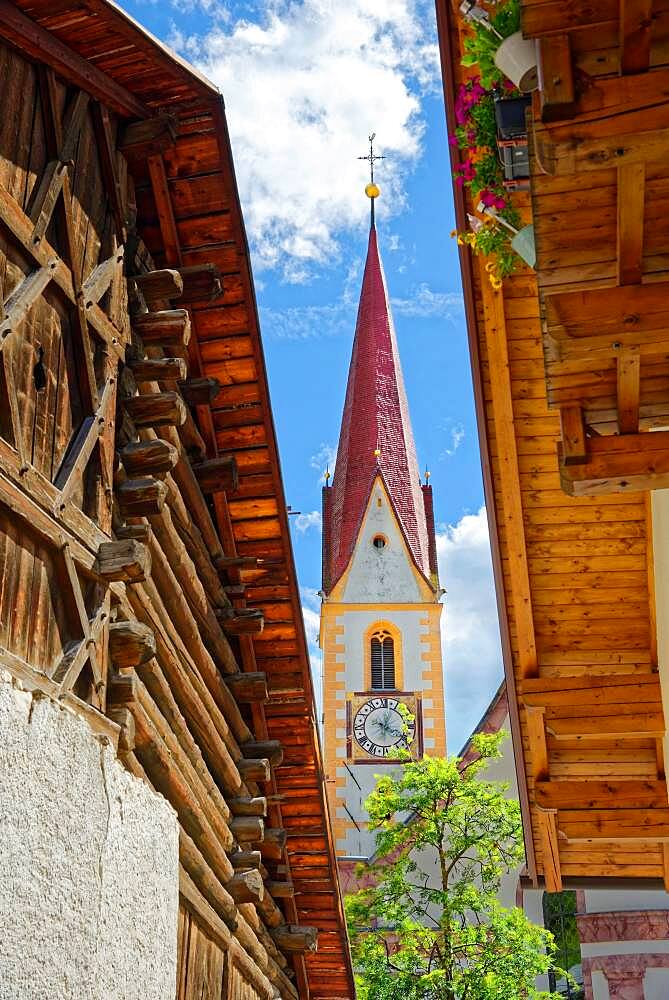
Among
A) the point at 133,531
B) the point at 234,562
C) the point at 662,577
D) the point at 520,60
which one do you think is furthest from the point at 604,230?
the point at 234,562

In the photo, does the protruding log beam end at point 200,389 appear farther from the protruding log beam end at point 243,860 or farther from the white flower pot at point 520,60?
the white flower pot at point 520,60

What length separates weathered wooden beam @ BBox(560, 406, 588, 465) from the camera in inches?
181

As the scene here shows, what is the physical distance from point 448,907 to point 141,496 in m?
14.7

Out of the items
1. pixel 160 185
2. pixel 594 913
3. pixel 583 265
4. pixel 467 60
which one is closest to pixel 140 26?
pixel 160 185

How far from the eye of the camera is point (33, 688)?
411 centimetres

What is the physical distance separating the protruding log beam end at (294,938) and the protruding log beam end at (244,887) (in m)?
1.37

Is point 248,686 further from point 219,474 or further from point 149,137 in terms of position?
point 149,137

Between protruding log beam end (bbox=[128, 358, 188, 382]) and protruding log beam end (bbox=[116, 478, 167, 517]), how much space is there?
546 mm

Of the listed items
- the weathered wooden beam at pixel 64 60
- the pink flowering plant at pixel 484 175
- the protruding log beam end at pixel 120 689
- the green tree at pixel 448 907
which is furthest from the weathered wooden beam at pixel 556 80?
Answer: the green tree at pixel 448 907

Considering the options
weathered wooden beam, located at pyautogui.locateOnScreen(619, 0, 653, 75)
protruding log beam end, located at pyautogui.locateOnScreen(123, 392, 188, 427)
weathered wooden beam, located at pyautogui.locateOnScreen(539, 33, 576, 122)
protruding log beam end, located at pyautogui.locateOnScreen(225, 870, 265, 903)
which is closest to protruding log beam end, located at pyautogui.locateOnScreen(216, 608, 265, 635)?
protruding log beam end, located at pyautogui.locateOnScreen(225, 870, 265, 903)

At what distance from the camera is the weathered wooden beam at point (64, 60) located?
487 centimetres

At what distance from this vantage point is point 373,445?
38188 mm

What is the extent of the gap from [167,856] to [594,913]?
16.8 meters

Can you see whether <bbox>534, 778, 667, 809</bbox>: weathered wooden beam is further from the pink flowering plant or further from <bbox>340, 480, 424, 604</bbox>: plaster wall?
<bbox>340, 480, 424, 604</bbox>: plaster wall
